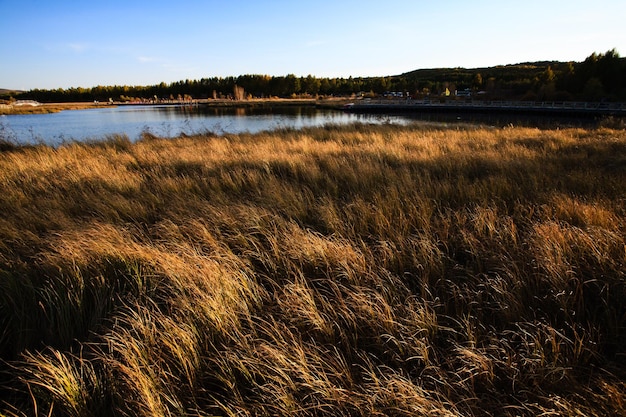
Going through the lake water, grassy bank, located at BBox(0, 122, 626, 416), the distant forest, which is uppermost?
the distant forest

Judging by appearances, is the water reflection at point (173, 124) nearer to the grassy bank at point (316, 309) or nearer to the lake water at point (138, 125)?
the lake water at point (138, 125)

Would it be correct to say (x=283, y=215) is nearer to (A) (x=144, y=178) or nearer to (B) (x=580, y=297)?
(B) (x=580, y=297)

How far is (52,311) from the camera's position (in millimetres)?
2141

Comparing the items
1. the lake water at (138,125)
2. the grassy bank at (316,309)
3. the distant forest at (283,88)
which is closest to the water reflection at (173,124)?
the lake water at (138,125)

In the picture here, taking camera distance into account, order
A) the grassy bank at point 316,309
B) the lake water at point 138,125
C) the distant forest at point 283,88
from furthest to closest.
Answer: the distant forest at point 283,88 → the lake water at point 138,125 → the grassy bank at point 316,309

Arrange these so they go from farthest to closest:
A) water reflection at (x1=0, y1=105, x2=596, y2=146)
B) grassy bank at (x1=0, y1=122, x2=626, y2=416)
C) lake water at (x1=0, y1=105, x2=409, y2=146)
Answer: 1. water reflection at (x1=0, y1=105, x2=596, y2=146)
2. lake water at (x1=0, y1=105, x2=409, y2=146)
3. grassy bank at (x1=0, y1=122, x2=626, y2=416)

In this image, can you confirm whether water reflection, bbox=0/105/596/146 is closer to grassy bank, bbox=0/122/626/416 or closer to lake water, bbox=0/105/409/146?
lake water, bbox=0/105/409/146

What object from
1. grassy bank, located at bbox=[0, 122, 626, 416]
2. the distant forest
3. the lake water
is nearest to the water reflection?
the lake water

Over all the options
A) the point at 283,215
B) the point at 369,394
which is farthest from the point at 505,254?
the point at 283,215

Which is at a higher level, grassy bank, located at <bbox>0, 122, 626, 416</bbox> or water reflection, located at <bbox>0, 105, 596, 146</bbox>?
water reflection, located at <bbox>0, 105, 596, 146</bbox>

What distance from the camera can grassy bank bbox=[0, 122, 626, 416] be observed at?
5.30ft

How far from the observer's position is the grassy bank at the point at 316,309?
1.61 meters

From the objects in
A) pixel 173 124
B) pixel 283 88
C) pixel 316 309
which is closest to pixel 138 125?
pixel 173 124

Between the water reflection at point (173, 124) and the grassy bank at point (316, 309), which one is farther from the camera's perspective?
the water reflection at point (173, 124)
